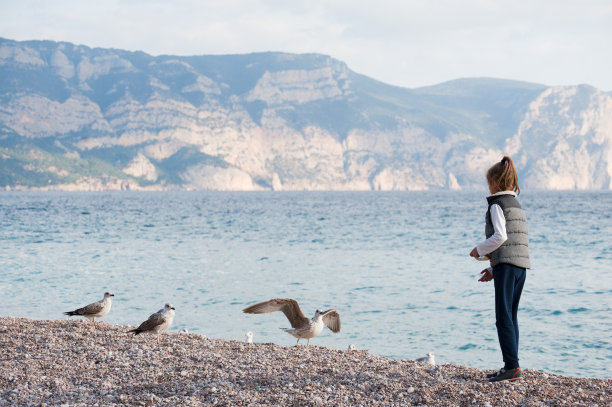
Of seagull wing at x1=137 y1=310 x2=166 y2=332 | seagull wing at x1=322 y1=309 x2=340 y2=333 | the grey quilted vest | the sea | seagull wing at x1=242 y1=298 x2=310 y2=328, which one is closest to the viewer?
the grey quilted vest

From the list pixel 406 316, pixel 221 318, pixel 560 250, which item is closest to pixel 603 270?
pixel 560 250

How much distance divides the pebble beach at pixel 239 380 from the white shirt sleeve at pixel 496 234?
1.82 m

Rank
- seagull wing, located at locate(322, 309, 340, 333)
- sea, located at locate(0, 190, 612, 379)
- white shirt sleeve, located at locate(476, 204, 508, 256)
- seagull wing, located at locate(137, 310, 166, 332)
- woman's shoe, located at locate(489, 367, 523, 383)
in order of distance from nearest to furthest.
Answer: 1. white shirt sleeve, located at locate(476, 204, 508, 256)
2. woman's shoe, located at locate(489, 367, 523, 383)
3. seagull wing, located at locate(322, 309, 340, 333)
4. seagull wing, located at locate(137, 310, 166, 332)
5. sea, located at locate(0, 190, 612, 379)

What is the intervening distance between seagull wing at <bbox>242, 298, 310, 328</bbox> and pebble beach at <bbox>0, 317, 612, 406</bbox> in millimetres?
545

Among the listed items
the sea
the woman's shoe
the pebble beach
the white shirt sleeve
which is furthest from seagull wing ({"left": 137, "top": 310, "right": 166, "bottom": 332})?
the white shirt sleeve

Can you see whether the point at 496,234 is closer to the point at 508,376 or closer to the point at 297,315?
the point at 508,376

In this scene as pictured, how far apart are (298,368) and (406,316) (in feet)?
32.4

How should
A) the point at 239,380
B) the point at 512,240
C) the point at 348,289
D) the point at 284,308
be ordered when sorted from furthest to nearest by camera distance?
the point at 348,289
the point at 284,308
the point at 239,380
the point at 512,240

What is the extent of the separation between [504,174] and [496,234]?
0.78 m

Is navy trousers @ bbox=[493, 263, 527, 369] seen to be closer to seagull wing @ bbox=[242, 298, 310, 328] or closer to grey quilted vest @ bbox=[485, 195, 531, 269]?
grey quilted vest @ bbox=[485, 195, 531, 269]

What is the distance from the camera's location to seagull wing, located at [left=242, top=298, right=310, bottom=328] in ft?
35.1

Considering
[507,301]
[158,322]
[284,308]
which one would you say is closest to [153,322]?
[158,322]

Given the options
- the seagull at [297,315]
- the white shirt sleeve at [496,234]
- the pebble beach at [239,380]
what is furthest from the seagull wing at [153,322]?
the white shirt sleeve at [496,234]

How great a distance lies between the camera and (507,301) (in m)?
7.61
